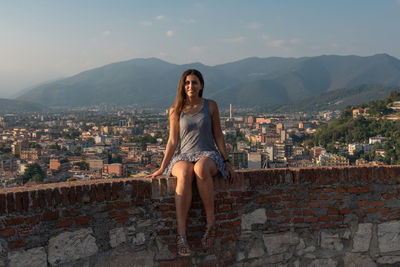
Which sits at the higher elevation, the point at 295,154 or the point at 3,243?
the point at 3,243

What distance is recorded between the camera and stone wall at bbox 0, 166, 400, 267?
1861mm

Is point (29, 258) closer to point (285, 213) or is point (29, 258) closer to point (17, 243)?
point (17, 243)

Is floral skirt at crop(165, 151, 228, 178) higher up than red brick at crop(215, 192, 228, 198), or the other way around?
floral skirt at crop(165, 151, 228, 178)

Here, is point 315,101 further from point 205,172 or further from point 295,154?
point 205,172

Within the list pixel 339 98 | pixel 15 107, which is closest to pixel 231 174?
pixel 339 98

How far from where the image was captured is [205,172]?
2.07 meters

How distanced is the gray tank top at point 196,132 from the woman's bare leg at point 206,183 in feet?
0.51

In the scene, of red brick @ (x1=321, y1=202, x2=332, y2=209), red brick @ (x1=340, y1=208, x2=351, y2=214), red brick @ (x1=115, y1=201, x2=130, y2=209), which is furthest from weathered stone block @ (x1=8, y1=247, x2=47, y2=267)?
red brick @ (x1=340, y1=208, x2=351, y2=214)

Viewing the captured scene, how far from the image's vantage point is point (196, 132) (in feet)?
7.45

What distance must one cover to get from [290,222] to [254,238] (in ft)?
0.79

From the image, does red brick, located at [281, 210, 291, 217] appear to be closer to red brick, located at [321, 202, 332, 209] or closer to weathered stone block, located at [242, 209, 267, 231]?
weathered stone block, located at [242, 209, 267, 231]

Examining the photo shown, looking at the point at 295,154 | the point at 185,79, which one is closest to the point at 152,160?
the point at 295,154

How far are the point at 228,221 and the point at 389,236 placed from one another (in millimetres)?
1053

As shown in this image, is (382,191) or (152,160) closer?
(382,191)
